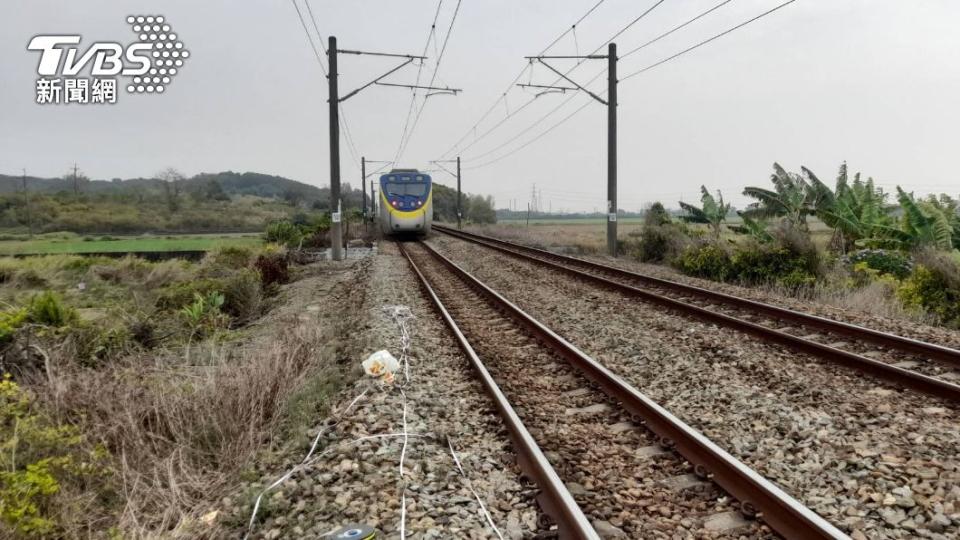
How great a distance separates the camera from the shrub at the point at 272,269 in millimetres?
17625

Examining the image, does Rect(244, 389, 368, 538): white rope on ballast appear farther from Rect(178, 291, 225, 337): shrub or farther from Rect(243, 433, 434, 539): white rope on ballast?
Rect(178, 291, 225, 337): shrub

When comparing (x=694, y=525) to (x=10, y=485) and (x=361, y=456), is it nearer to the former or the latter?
(x=361, y=456)

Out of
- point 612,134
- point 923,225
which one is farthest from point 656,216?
point 923,225

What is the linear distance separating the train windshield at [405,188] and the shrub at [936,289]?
71.4 feet

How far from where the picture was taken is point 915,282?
1265 cm

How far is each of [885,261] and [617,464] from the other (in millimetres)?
13533

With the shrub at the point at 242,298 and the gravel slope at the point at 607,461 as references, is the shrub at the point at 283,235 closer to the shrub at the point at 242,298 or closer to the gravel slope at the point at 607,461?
the shrub at the point at 242,298

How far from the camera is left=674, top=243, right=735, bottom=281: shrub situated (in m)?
17.0

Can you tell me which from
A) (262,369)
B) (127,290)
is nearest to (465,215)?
(127,290)

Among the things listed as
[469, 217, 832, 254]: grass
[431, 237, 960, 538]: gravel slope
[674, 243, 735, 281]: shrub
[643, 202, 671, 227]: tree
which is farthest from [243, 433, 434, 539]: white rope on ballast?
[643, 202, 671, 227]: tree

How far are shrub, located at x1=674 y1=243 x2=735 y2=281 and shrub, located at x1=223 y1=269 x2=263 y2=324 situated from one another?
11802mm

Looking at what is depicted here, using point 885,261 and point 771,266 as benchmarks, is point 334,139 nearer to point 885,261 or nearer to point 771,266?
point 771,266

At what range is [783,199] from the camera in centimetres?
1897

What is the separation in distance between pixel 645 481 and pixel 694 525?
1.89ft
